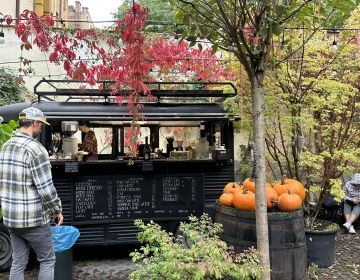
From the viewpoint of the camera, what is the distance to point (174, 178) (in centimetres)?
632

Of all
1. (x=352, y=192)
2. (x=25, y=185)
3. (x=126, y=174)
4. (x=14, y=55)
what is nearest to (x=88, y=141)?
(x=126, y=174)

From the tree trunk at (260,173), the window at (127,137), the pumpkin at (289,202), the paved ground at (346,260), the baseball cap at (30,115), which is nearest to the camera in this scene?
the tree trunk at (260,173)

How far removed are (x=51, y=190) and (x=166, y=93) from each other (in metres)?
3.17

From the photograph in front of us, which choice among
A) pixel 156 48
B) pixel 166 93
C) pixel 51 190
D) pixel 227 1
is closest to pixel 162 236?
pixel 51 190

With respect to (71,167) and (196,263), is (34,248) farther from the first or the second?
(71,167)

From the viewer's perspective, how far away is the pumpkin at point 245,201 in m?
4.67

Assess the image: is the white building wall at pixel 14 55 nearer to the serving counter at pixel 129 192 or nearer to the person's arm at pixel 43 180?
the serving counter at pixel 129 192

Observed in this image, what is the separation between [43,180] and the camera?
376 cm

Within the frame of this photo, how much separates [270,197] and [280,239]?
1.83 ft

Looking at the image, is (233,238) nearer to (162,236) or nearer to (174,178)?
(162,236)

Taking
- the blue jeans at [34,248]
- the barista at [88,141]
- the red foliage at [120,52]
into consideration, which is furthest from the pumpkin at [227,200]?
the barista at [88,141]

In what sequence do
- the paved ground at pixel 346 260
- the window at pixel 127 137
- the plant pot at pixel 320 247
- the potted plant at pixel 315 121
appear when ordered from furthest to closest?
the window at pixel 127 137, the potted plant at pixel 315 121, the plant pot at pixel 320 247, the paved ground at pixel 346 260

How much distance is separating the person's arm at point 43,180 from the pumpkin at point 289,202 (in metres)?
2.66

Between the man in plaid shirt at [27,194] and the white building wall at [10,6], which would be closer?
the man in plaid shirt at [27,194]
